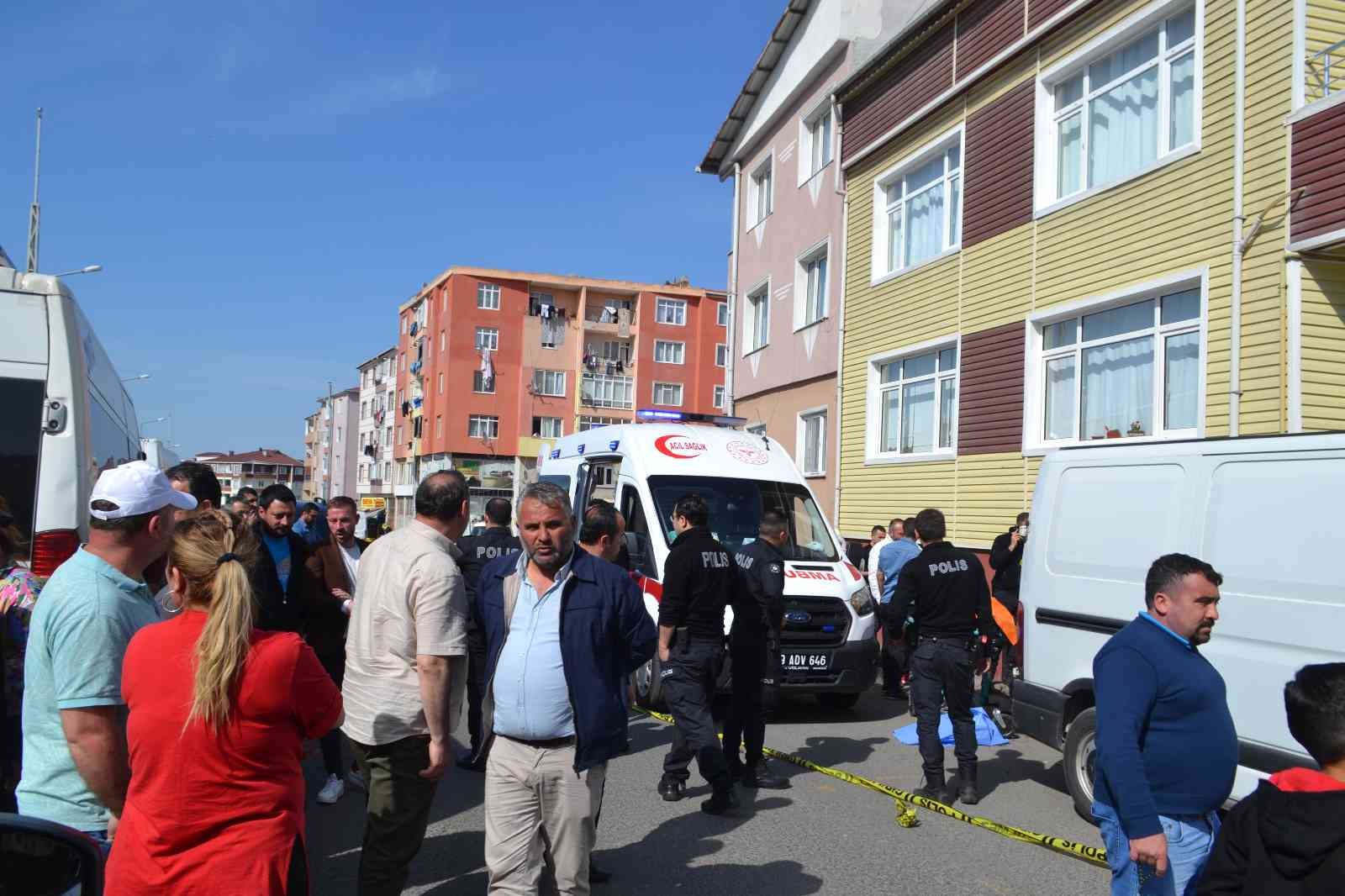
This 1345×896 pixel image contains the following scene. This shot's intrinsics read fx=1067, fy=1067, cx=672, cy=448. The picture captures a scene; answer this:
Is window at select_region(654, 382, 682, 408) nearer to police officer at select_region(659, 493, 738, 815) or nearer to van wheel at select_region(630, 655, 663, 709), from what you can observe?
van wheel at select_region(630, 655, 663, 709)

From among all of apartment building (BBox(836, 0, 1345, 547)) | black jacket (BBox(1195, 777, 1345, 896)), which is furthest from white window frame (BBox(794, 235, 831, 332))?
black jacket (BBox(1195, 777, 1345, 896))

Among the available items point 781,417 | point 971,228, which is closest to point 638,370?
point 781,417

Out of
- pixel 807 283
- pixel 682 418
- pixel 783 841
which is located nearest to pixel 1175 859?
pixel 783 841

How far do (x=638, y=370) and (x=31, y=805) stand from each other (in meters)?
59.2

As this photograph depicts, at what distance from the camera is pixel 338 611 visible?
261 inches

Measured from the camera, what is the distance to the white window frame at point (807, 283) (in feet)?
66.5

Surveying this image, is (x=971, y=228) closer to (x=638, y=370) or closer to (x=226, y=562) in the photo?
(x=226, y=562)

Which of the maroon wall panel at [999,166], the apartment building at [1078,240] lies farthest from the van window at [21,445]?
the maroon wall panel at [999,166]

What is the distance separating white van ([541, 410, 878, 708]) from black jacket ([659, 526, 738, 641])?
2.23 m

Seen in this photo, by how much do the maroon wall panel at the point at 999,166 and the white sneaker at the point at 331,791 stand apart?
36.8ft

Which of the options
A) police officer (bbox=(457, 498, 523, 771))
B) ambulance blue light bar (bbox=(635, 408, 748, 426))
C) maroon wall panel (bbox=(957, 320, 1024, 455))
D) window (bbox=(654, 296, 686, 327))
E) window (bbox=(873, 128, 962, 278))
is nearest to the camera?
police officer (bbox=(457, 498, 523, 771))

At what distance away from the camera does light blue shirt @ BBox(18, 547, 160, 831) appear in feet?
9.65

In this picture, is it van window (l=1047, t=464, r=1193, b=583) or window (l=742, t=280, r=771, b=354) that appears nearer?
van window (l=1047, t=464, r=1193, b=583)

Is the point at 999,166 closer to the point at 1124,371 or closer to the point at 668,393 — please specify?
the point at 1124,371
